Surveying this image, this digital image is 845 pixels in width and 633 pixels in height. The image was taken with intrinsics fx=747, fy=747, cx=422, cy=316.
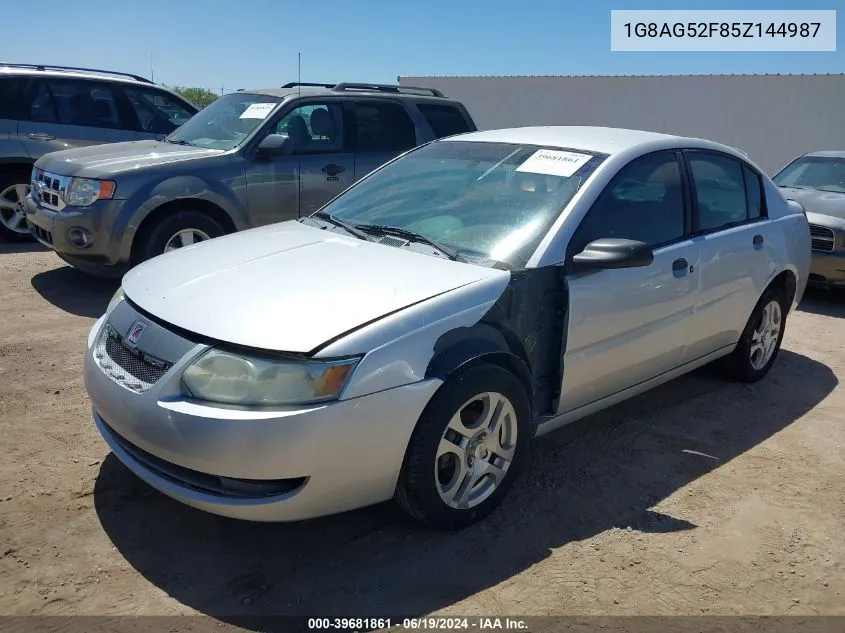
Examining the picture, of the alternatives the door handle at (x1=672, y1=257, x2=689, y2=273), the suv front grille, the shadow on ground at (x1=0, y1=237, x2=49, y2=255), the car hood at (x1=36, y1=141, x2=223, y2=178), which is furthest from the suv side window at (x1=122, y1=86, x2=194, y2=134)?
the door handle at (x1=672, y1=257, x2=689, y2=273)

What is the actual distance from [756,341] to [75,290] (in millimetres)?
5522

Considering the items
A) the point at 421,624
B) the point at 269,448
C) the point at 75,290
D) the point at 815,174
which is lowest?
the point at 421,624

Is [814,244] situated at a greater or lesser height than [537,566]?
greater

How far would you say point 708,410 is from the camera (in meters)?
4.59

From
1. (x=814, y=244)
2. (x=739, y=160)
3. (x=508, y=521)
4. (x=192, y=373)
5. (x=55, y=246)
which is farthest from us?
(x=814, y=244)

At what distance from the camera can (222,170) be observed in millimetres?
6395

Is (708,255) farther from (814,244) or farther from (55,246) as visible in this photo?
(55,246)

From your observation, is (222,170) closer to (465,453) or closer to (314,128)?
(314,128)

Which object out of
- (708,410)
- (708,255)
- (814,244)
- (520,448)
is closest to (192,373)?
(520,448)

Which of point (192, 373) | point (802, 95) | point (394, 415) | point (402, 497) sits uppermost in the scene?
point (802, 95)

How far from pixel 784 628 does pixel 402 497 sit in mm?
1460

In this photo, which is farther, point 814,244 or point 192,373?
point 814,244

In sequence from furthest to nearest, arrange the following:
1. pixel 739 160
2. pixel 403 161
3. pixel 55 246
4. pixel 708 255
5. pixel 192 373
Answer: pixel 55 246
pixel 739 160
pixel 403 161
pixel 708 255
pixel 192 373

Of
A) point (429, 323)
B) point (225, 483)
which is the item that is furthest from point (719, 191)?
point (225, 483)
